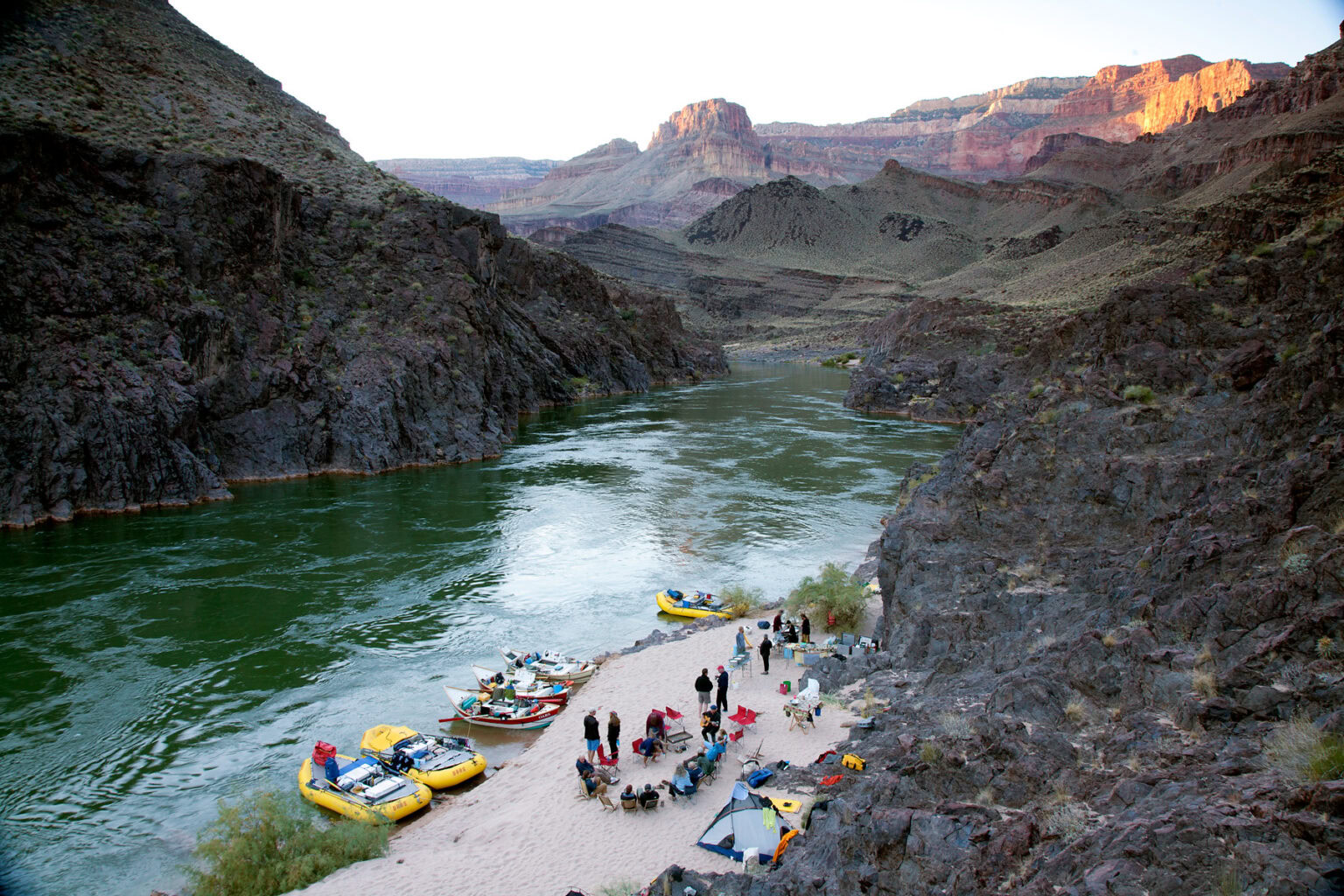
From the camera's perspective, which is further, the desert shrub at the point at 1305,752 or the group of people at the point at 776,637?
the group of people at the point at 776,637

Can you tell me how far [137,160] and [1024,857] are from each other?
50.1 metres

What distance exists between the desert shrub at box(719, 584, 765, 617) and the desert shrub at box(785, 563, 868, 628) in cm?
154

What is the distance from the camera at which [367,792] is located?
14742 millimetres

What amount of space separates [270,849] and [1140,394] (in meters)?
18.9

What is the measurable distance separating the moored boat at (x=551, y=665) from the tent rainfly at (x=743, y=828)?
335 inches

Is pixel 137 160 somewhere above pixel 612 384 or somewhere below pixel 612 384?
above

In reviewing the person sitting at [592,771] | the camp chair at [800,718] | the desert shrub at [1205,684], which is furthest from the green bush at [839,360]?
the desert shrub at [1205,684]

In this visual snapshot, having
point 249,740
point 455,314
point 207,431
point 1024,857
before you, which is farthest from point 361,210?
point 1024,857

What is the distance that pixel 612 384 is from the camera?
299 feet

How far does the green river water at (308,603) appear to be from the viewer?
1552 cm

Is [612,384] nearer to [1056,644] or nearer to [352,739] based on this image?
[352,739]

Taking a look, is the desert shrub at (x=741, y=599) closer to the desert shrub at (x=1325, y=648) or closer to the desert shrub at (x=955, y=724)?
the desert shrub at (x=955, y=724)

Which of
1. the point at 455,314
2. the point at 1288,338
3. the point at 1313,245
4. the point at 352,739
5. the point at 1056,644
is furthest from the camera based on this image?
the point at 455,314

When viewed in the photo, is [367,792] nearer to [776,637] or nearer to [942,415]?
[776,637]
